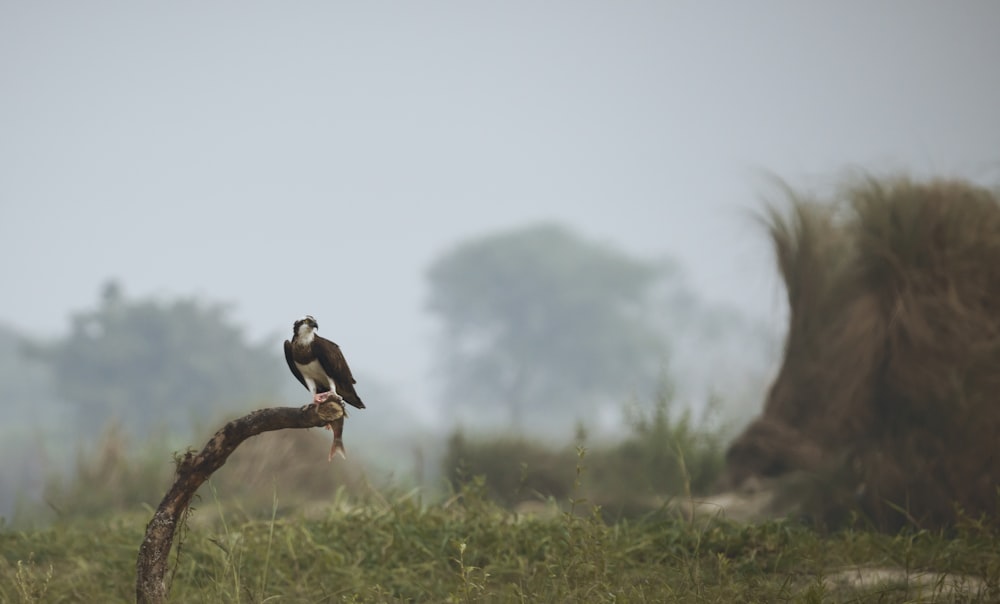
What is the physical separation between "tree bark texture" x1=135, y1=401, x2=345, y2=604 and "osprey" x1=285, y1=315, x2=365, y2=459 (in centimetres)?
6

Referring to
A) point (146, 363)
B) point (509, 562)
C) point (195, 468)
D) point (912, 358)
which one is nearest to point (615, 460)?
point (912, 358)

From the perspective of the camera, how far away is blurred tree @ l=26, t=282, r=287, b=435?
24641mm

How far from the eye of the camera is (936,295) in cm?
635

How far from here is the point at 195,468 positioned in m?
3.12

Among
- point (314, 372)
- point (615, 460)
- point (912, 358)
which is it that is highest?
point (314, 372)

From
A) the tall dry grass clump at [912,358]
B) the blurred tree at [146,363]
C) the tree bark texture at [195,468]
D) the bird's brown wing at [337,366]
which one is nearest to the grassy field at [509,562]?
the tree bark texture at [195,468]

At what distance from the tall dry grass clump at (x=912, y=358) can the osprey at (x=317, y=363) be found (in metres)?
3.77

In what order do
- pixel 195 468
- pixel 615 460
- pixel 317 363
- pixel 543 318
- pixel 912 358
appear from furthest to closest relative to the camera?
pixel 543 318 < pixel 615 460 < pixel 912 358 < pixel 195 468 < pixel 317 363

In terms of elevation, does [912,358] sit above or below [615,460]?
above

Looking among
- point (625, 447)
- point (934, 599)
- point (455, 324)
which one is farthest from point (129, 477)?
point (455, 324)

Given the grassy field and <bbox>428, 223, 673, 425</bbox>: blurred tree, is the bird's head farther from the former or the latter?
<bbox>428, 223, 673, 425</bbox>: blurred tree

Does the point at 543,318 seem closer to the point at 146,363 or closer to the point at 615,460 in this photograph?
the point at 146,363

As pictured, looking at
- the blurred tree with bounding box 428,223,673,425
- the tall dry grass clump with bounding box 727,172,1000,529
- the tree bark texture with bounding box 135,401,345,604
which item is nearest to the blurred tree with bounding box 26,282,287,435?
the blurred tree with bounding box 428,223,673,425

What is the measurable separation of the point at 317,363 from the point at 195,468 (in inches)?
21.4
